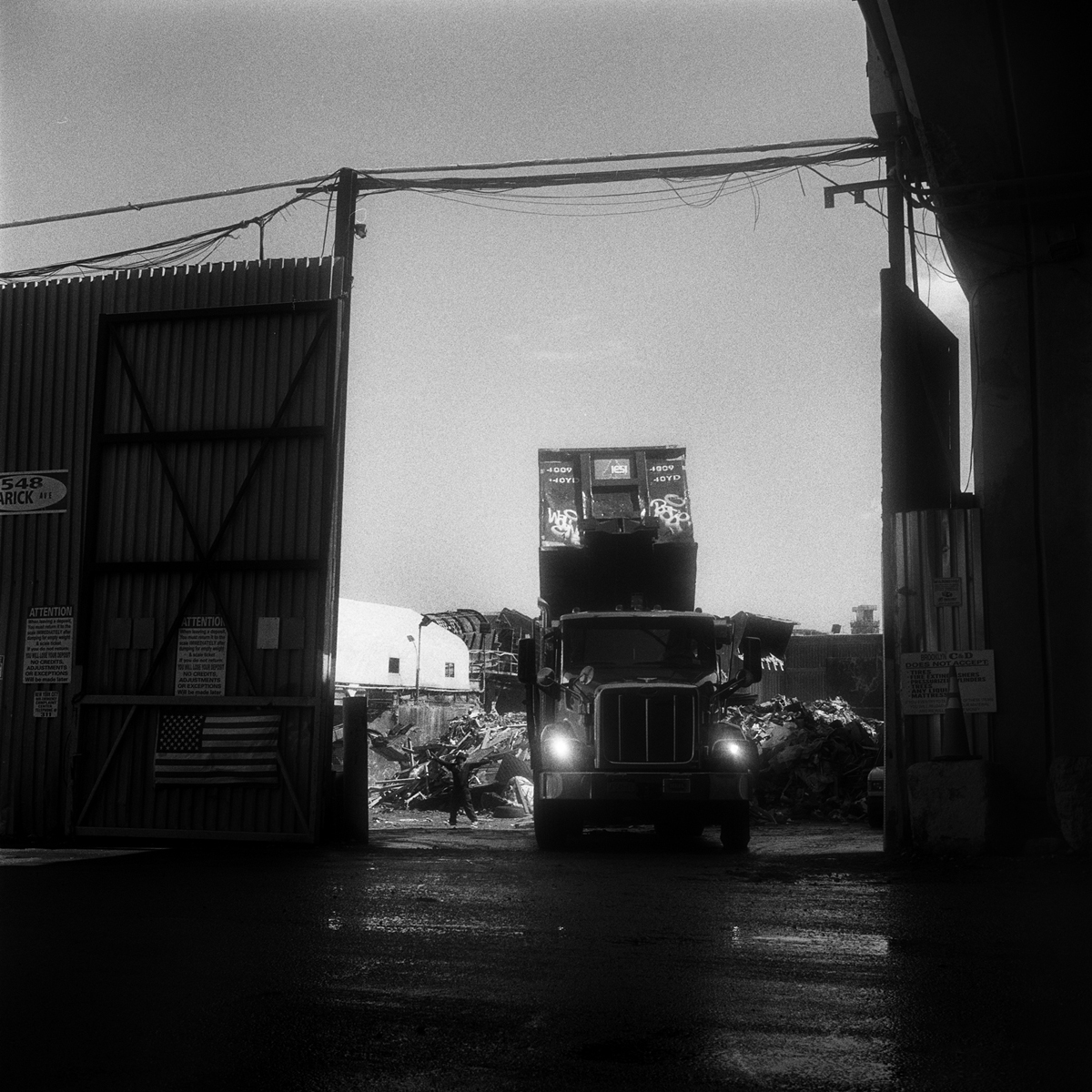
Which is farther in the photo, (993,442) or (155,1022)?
(993,442)

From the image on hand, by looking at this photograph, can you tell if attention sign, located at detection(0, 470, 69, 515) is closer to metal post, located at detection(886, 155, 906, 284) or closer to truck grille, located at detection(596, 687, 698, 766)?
truck grille, located at detection(596, 687, 698, 766)

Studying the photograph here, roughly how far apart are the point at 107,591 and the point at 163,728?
6.05 ft

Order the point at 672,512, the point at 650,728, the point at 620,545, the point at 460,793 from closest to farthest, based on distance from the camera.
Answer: the point at 650,728, the point at 620,545, the point at 672,512, the point at 460,793

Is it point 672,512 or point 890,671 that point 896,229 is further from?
point 890,671

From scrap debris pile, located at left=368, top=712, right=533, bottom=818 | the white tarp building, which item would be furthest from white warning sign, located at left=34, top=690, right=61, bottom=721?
the white tarp building

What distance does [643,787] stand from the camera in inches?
491

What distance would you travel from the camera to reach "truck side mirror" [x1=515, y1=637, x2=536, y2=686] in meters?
13.6

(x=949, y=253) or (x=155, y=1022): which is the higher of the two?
(x=949, y=253)

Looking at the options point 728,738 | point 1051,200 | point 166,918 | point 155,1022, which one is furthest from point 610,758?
point 155,1022

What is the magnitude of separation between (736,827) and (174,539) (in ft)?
Answer: 24.0

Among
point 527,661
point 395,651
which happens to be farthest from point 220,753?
point 395,651

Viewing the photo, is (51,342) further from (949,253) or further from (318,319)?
(949,253)

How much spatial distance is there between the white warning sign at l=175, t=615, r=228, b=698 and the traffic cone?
7.92 metres

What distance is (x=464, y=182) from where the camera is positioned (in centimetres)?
1531
